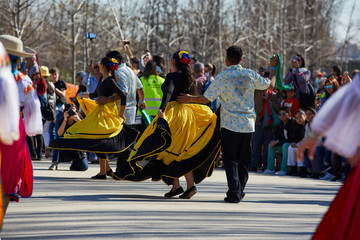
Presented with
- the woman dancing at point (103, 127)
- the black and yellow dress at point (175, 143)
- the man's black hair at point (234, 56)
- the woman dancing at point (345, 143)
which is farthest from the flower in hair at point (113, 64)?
the woman dancing at point (345, 143)

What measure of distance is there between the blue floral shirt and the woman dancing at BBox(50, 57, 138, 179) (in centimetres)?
276

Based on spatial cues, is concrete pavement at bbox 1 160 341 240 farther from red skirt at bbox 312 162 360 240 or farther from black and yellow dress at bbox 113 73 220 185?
red skirt at bbox 312 162 360 240

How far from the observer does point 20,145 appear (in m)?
6.38

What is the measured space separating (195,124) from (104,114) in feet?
8.44

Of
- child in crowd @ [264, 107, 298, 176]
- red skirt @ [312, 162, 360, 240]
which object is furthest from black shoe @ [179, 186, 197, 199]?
child in crowd @ [264, 107, 298, 176]

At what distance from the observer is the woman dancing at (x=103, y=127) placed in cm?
1187

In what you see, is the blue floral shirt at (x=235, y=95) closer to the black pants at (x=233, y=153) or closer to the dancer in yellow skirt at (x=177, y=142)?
the black pants at (x=233, y=153)

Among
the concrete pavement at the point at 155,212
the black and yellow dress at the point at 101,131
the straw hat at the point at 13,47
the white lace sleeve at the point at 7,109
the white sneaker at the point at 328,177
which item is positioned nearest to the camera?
the white lace sleeve at the point at 7,109

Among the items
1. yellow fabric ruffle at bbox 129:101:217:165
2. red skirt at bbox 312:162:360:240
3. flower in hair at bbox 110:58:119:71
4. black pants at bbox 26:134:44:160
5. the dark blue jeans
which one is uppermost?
red skirt at bbox 312:162:360:240

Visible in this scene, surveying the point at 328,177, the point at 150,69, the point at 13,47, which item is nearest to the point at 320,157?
the point at 328,177

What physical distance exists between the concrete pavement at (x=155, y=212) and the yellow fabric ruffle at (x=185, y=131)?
566mm

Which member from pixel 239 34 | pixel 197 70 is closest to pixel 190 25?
pixel 239 34

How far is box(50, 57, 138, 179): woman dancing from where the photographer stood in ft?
38.9

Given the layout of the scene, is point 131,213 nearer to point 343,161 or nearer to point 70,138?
point 70,138
